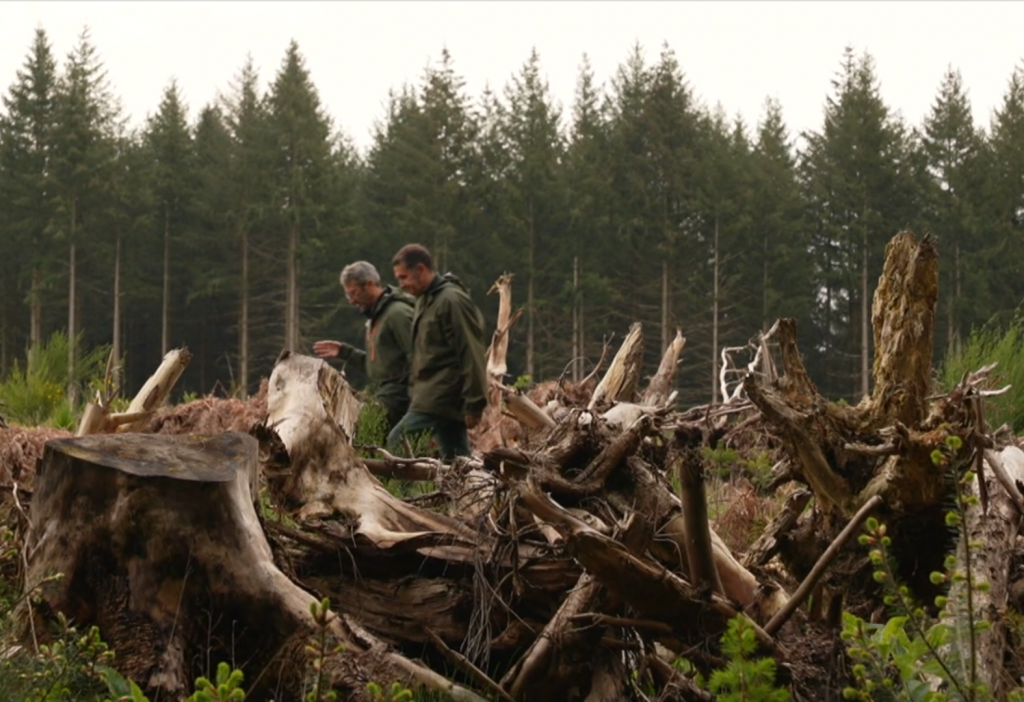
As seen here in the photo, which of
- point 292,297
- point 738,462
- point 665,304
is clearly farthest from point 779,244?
point 738,462

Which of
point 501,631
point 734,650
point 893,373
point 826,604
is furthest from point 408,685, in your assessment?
point 893,373

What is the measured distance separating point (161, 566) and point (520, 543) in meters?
1.23

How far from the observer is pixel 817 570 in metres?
3.63

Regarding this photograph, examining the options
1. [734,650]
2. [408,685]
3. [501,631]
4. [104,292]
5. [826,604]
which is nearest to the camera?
[734,650]

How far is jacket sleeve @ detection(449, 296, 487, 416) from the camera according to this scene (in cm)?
809

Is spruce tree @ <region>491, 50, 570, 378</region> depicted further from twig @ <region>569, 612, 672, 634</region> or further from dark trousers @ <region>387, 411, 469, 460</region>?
twig @ <region>569, 612, 672, 634</region>

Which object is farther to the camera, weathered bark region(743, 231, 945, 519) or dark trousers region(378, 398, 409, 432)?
dark trousers region(378, 398, 409, 432)

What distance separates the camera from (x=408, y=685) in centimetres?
376

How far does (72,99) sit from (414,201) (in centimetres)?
1419

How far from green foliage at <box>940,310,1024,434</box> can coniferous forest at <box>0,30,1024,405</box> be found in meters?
38.8

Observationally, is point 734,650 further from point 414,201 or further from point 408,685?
point 414,201

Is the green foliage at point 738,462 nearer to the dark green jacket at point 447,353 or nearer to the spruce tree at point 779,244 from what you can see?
the dark green jacket at point 447,353

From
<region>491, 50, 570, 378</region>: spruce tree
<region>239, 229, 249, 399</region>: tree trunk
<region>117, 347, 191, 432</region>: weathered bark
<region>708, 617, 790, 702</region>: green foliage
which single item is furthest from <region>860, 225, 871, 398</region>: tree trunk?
<region>708, 617, 790, 702</region>: green foliage

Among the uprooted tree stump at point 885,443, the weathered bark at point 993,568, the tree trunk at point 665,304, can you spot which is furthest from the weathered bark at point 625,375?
the tree trunk at point 665,304
